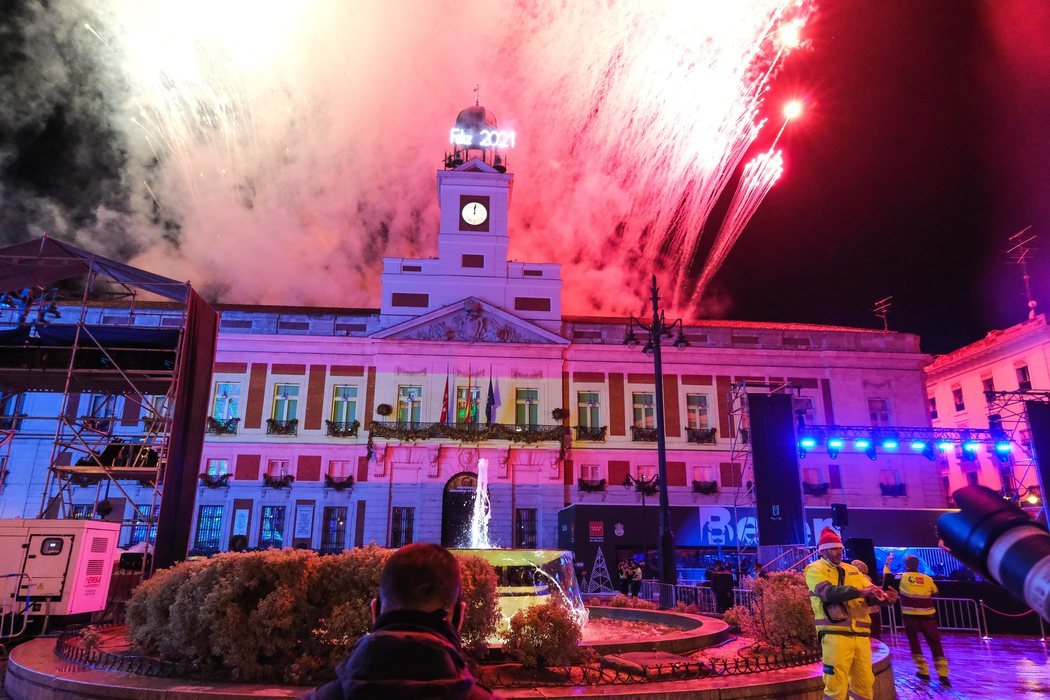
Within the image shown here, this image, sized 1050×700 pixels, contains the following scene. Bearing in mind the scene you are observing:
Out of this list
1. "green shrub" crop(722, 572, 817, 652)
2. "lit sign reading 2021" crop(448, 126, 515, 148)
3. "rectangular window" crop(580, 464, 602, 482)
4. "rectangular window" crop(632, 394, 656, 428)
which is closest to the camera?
"green shrub" crop(722, 572, 817, 652)

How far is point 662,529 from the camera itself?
16.0m

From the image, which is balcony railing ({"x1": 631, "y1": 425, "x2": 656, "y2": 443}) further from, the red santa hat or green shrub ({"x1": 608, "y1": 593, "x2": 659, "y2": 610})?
the red santa hat

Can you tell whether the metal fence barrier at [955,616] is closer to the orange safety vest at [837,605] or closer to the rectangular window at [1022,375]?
the orange safety vest at [837,605]

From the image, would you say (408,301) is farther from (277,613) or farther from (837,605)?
(837,605)

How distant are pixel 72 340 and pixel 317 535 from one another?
693 inches

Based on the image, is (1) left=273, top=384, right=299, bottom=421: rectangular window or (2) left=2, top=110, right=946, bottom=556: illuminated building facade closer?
(2) left=2, top=110, right=946, bottom=556: illuminated building facade

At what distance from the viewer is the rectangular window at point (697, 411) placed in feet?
111

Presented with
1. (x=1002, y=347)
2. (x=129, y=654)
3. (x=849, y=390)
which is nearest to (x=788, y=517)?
(x=849, y=390)

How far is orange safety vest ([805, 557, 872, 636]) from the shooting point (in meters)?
5.87

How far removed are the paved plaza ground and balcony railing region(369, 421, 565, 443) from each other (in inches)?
724

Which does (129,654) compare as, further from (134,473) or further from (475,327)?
(475,327)

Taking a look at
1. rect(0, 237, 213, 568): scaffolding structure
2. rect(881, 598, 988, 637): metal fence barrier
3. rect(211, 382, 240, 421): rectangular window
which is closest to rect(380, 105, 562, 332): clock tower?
rect(211, 382, 240, 421): rectangular window

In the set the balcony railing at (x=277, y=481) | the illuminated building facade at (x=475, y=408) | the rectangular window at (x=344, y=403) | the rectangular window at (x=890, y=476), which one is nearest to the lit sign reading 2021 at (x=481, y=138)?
the illuminated building facade at (x=475, y=408)

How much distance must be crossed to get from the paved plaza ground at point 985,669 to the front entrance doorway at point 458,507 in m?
19.9
